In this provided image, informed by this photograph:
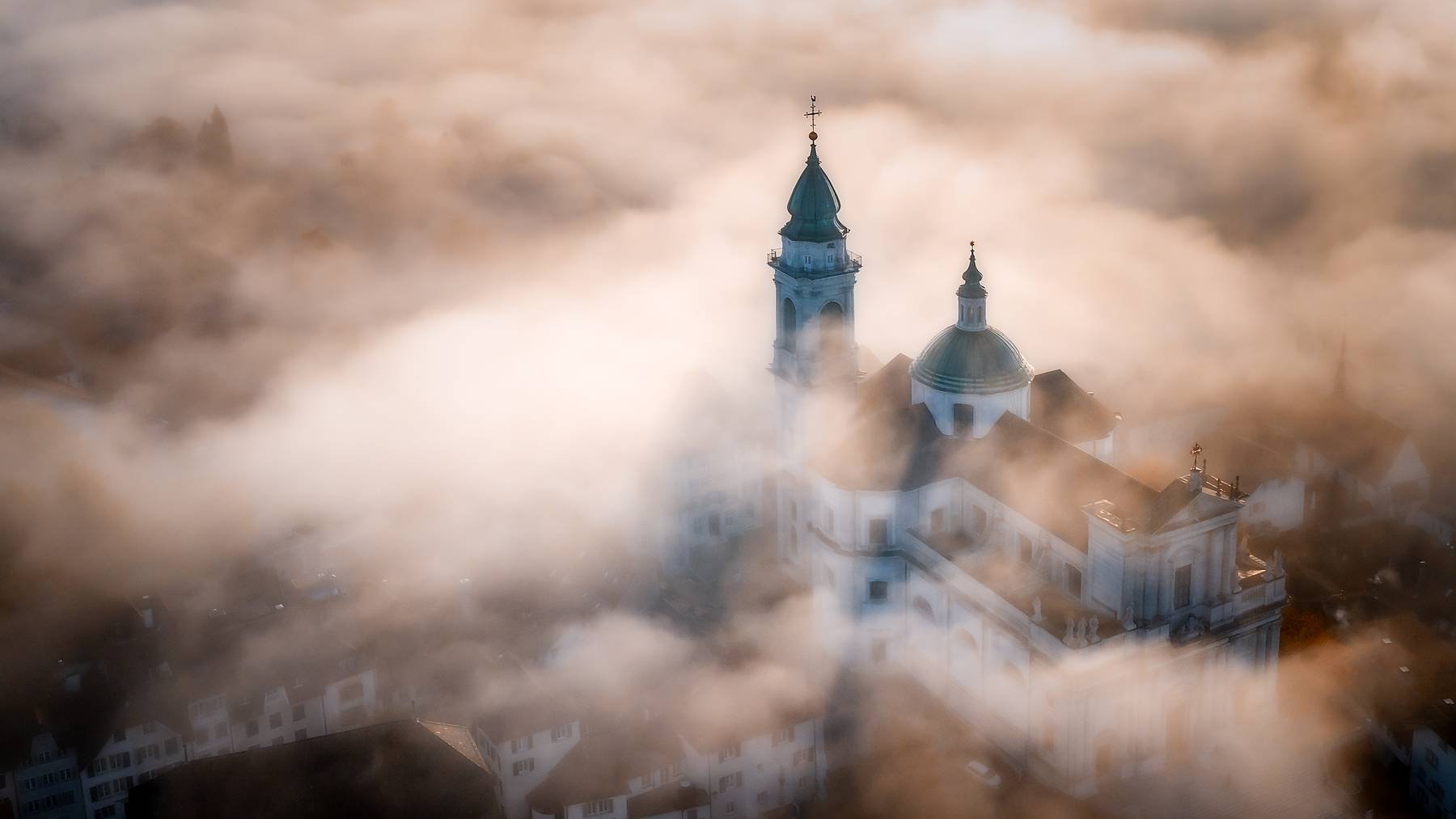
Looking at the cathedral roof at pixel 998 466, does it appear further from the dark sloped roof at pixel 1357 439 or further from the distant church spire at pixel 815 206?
the dark sloped roof at pixel 1357 439

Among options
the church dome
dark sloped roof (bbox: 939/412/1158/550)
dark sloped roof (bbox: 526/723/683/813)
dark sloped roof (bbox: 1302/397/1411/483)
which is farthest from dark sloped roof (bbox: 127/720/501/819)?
dark sloped roof (bbox: 1302/397/1411/483)

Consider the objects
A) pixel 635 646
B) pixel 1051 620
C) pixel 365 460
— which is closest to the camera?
pixel 1051 620

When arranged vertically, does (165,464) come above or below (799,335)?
below

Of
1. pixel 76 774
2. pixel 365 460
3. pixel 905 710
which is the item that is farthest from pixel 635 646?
pixel 365 460

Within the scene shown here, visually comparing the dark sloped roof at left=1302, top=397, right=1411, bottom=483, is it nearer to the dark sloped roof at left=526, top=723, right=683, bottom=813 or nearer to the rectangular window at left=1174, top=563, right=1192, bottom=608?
the rectangular window at left=1174, top=563, right=1192, bottom=608

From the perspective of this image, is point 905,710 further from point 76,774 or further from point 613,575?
point 76,774

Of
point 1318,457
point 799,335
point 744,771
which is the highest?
point 799,335
